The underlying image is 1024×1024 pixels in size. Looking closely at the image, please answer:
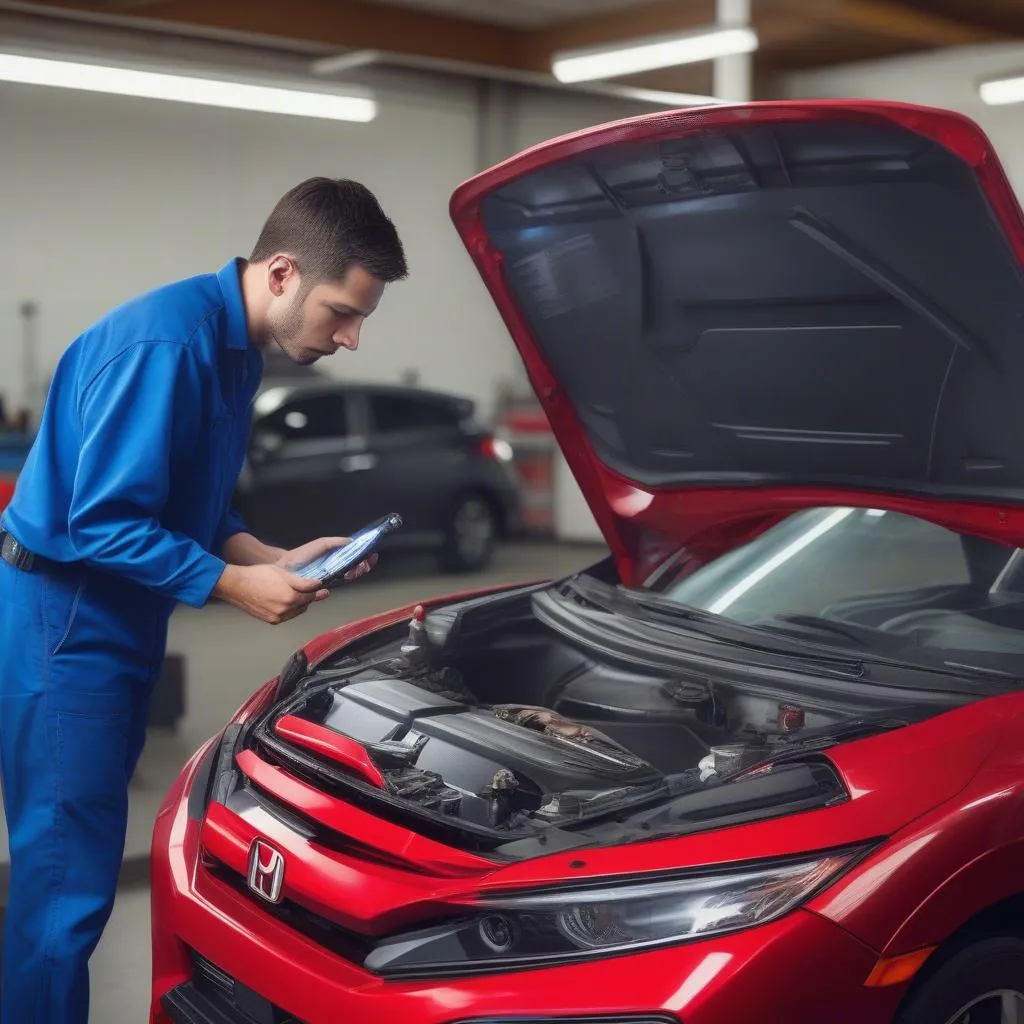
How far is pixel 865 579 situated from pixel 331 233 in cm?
133

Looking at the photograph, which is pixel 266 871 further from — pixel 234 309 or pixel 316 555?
pixel 234 309

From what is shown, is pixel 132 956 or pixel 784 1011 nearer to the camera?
pixel 784 1011

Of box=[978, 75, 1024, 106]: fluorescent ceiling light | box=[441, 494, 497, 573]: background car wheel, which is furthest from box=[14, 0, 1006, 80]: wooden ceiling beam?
box=[441, 494, 497, 573]: background car wheel

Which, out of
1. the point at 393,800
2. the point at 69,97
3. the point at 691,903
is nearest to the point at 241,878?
the point at 393,800

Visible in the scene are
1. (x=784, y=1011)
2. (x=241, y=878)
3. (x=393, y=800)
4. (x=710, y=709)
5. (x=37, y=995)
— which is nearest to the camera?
(x=784, y=1011)

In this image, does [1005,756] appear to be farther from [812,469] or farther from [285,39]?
[285,39]

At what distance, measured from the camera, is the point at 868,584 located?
286cm

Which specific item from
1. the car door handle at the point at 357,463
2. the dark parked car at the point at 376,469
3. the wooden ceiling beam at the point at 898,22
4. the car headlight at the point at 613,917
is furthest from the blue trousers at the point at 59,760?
the wooden ceiling beam at the point at 898,22

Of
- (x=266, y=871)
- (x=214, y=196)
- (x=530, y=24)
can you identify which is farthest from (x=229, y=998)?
(x=530, y=24)

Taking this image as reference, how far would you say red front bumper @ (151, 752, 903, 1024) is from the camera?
5.36ft

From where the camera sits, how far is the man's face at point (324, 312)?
90.2 inches

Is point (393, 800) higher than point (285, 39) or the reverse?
the reverse

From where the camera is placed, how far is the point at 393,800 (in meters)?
2.00

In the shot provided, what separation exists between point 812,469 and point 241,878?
133 centimetres
